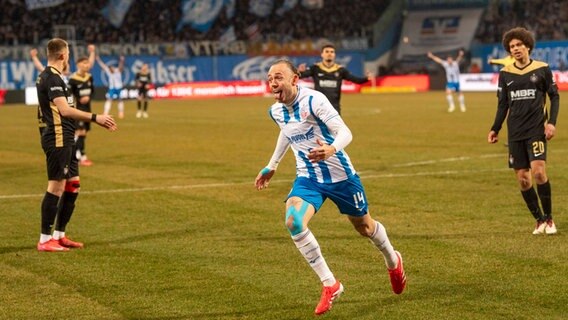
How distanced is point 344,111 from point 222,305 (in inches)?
1421

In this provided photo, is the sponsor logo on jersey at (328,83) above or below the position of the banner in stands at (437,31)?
above

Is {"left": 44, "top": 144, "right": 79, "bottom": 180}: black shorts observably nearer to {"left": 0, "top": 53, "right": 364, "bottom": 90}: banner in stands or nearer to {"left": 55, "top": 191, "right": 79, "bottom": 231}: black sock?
{"left": 55, "top": 191, "right": 79, "bottom": 231}: black sock

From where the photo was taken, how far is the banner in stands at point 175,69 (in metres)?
62.7

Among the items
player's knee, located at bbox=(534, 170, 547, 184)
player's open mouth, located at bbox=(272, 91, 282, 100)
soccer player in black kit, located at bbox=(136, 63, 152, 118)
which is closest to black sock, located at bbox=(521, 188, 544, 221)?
player's knee, located at bbox=(534, 170, 547, 184)

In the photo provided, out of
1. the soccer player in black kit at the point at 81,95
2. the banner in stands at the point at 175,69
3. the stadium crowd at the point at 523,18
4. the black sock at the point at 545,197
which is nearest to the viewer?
the black sock at the point at 545,197

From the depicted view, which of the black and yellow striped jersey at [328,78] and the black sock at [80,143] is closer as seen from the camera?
the black and yellow striped jersey at [328,78]

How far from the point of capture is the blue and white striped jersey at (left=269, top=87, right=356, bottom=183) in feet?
29.6

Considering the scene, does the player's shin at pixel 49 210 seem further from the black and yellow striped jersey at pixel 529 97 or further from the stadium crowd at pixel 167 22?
the stadium crowd at pixel 167 22

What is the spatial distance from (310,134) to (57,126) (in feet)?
14.5

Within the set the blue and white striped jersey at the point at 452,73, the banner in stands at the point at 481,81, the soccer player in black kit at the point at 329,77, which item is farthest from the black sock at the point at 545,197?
Answer: the banner in stands at the point at 481,81

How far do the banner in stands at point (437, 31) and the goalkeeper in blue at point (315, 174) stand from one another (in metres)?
68.2

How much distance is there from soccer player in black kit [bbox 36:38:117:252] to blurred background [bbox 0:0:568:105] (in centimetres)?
5041

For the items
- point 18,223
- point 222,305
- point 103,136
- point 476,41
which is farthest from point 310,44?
point 222,305

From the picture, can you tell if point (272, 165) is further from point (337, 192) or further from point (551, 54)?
point (551, 54)
